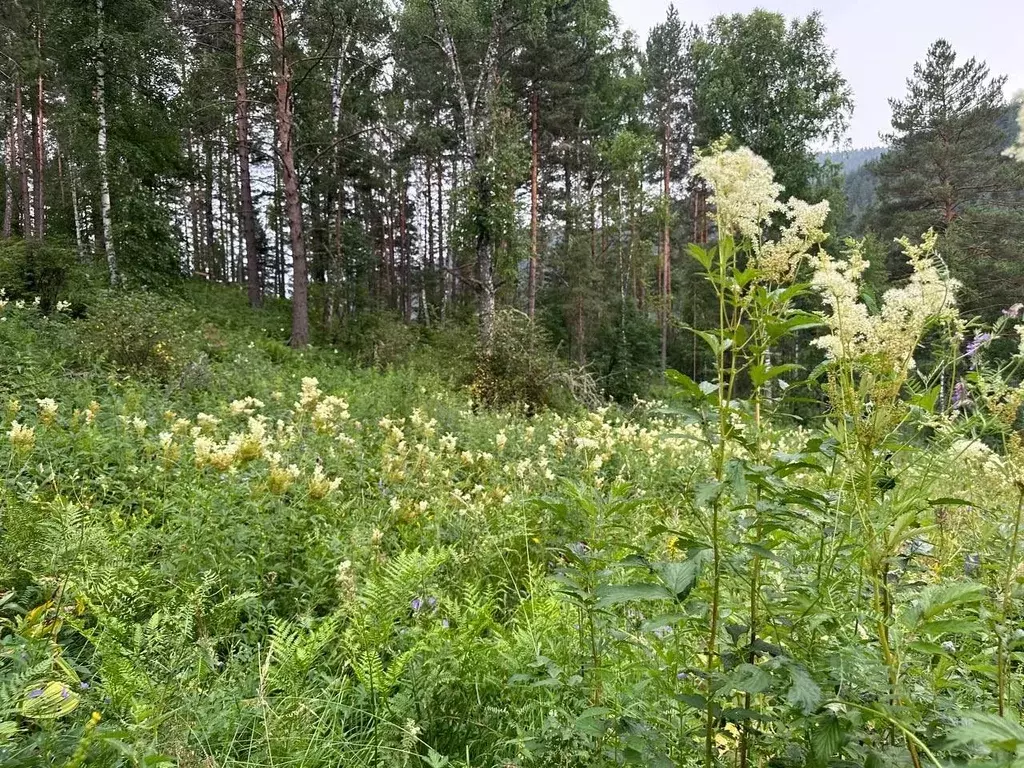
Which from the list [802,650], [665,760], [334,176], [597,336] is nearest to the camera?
[665,760]

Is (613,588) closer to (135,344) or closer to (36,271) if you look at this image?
(135,344)

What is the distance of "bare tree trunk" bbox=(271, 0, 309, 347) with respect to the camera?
33.6ft

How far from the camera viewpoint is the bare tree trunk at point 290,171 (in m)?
10.2

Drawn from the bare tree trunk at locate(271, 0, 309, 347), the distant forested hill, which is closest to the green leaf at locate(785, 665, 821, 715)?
the bare tree trunk at locate(271, 0, 309, 347)

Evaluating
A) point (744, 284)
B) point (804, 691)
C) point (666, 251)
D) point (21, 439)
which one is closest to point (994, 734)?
point (804, 691)

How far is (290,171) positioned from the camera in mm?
10539

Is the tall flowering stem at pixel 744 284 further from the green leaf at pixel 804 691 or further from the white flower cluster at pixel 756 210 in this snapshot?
the green leaf at pixel 804 691

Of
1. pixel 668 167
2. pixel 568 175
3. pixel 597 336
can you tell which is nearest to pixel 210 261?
pixel 568 175

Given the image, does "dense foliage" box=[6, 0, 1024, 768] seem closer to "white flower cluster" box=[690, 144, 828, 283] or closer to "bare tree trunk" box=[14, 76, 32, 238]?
"white flower cluster" box=[690, 144, 828, 283]

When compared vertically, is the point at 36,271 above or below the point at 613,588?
above

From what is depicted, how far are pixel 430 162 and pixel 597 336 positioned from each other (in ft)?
36.6

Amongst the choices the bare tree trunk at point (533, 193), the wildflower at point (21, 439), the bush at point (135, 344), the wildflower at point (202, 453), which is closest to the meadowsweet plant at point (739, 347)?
the wildflower at point (202, 453)

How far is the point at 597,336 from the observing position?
21.1 m

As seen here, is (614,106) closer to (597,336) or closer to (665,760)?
(597,336)
